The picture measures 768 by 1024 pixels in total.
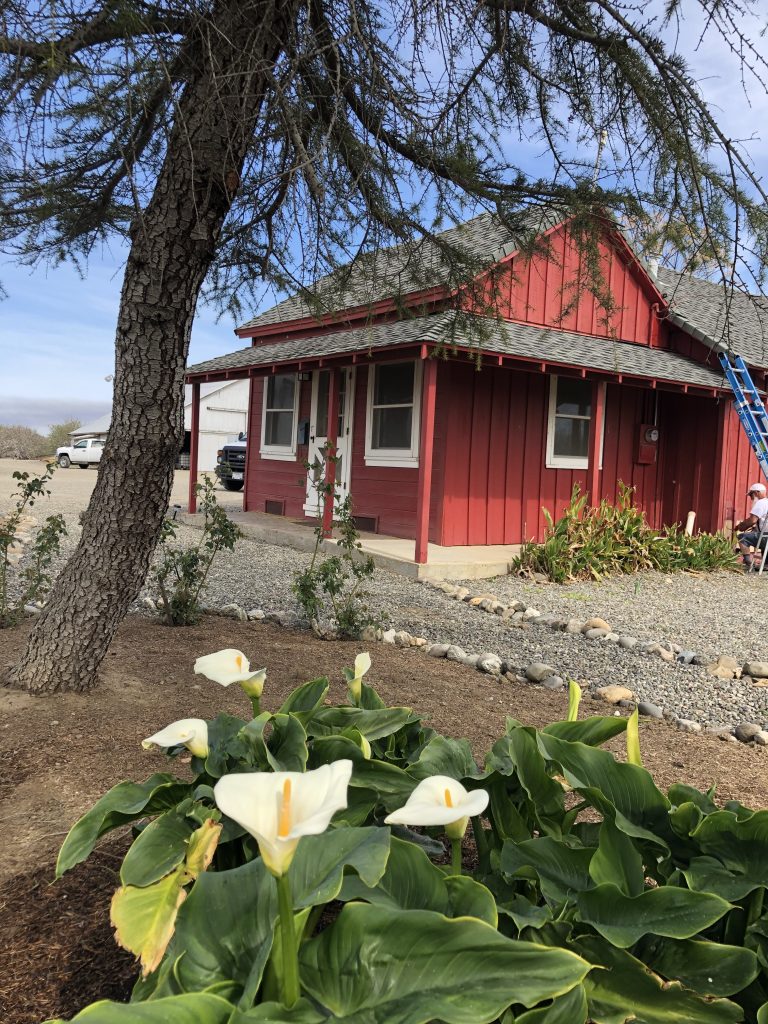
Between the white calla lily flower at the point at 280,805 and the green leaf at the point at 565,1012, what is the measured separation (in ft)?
1.80

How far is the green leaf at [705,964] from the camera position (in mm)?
1384

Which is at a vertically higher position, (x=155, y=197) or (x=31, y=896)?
(x=155, y=197)

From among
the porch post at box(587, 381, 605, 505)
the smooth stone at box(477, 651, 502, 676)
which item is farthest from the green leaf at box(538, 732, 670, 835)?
the porch post at box(587, 381, 605, 505)

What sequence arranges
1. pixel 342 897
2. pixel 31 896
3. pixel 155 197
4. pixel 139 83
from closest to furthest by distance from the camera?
pixel 342 897, pixel 31 896, pixel 139 83, pixel 155 197

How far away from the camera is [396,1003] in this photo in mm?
1203

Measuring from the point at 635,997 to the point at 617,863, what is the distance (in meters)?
0.25

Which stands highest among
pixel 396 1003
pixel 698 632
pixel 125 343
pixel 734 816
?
pixel 125 343

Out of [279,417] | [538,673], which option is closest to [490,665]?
[538,673]

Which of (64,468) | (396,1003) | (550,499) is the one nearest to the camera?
(396,1003)

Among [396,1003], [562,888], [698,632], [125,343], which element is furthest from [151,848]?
[698,632]

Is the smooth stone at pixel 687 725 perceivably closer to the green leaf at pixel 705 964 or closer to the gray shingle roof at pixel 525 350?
the green leaf at pixel 705 964

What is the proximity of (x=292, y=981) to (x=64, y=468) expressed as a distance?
131 feet

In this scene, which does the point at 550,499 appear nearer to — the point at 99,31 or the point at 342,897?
the point at 99,31

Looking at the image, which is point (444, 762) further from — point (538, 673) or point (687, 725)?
point (538, 673)
